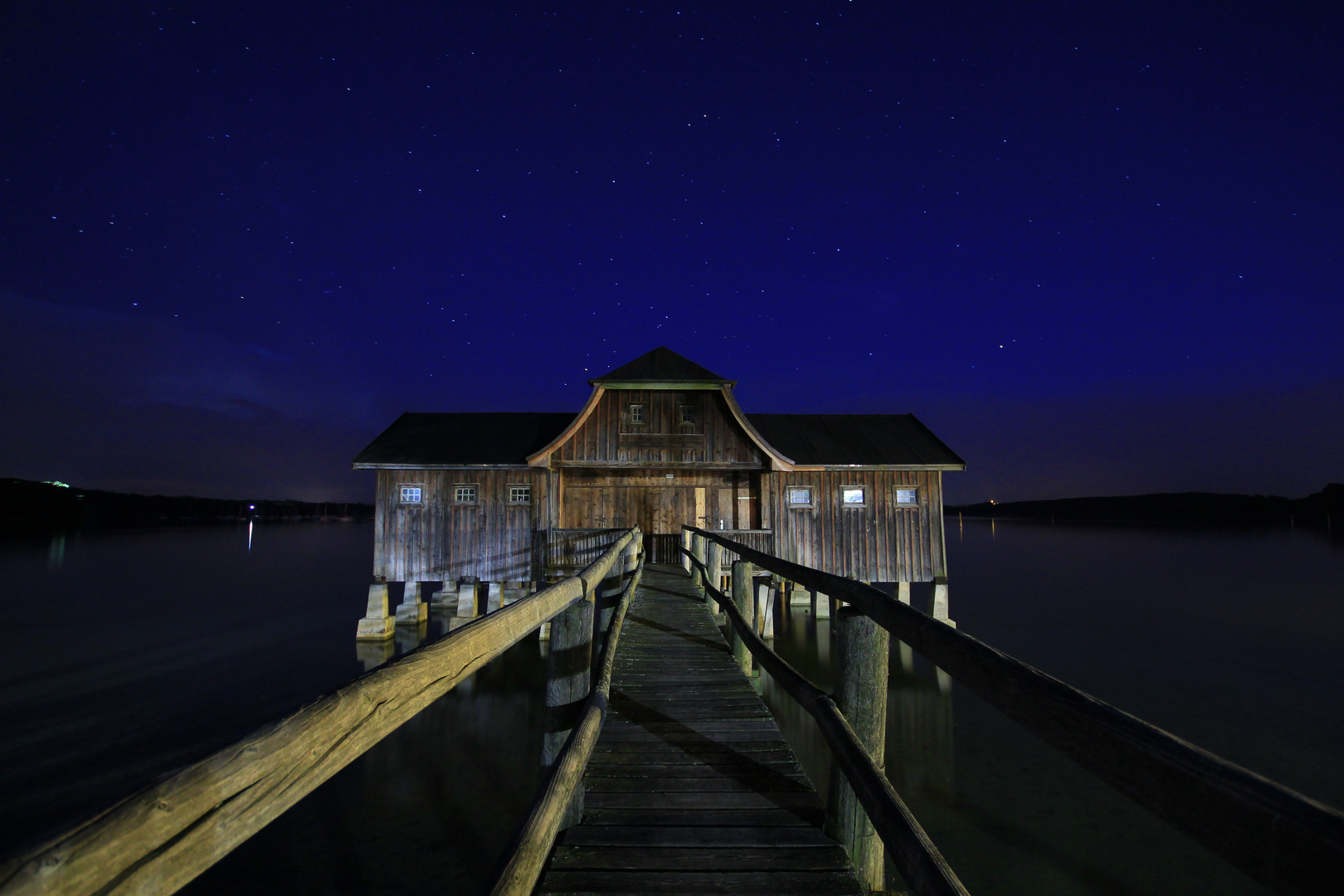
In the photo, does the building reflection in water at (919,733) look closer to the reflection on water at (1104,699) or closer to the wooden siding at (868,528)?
the reflection on water at (1104,699)

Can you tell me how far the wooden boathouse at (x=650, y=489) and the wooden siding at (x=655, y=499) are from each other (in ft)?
0.13

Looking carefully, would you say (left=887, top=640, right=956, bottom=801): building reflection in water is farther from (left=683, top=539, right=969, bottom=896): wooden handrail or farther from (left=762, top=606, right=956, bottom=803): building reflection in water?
(left=683, top=539, right=969, bottom=896): wooden handrail

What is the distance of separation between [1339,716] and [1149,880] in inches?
461

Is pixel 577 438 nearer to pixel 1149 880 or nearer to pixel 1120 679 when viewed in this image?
pixel 1149 880

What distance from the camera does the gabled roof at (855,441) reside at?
18.4m

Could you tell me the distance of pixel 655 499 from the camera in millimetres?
19172

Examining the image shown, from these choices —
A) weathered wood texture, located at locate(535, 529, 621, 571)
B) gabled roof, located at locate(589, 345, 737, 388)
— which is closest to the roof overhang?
gabled roof, located at locate(589, 345, 737, 388)

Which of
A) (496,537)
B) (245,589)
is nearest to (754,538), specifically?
(496,537)

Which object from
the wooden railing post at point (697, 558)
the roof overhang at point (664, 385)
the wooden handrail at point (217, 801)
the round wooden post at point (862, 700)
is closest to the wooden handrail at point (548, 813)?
the wooden handrail at point (217, 801)

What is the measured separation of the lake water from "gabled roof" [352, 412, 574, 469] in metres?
5.69

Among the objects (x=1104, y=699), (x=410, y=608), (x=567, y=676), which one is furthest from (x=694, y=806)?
(x=1104, y=699)

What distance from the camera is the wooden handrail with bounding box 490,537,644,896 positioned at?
2.06 meters

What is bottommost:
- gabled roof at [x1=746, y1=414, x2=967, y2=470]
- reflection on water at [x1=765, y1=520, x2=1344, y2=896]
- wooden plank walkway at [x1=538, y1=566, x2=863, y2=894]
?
reflection on water at [x1=765, y1=520, x2=1344, y2=896]

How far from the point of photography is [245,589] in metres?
33.5
